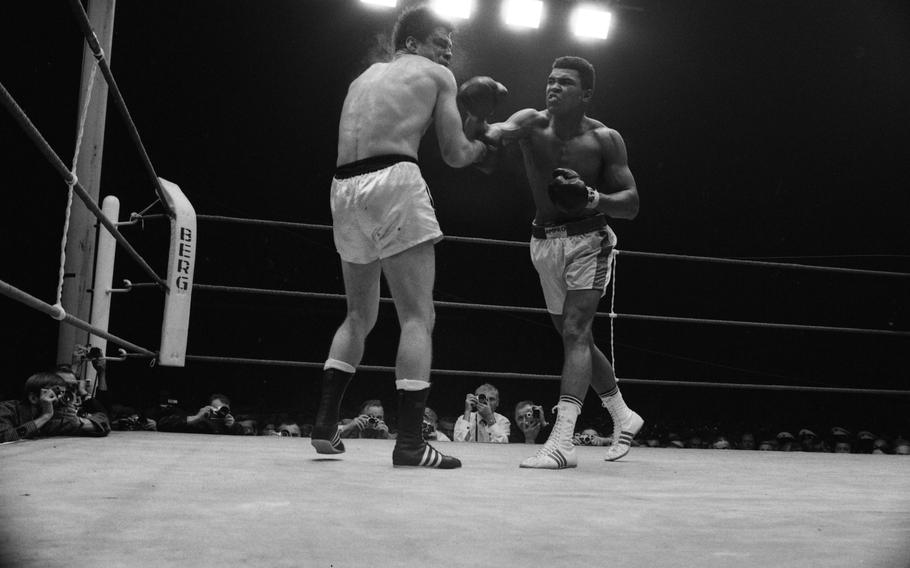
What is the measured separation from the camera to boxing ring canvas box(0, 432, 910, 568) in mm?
807

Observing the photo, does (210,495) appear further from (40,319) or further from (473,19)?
(473,19)

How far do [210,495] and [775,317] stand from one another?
209 inches

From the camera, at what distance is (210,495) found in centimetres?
117

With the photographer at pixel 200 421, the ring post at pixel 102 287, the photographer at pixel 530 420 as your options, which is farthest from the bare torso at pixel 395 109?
the photographer at pixel 530 420

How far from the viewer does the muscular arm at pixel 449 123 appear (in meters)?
1.89

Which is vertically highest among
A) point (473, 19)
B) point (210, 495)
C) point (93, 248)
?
point (473, 19)

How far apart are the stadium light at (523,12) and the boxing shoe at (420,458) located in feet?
13.2

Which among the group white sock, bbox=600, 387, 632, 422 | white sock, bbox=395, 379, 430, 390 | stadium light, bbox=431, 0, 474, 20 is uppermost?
stadium light, bbox=431, 0, 474, 20

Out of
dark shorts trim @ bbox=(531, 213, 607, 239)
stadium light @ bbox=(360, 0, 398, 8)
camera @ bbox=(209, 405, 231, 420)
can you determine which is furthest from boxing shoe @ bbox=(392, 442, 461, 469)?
stadium light @ bbox=(360, 0, 398, 8)

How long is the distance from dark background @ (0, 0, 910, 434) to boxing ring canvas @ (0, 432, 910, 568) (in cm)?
367

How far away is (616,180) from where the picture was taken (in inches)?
88.5

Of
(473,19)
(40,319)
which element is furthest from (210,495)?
(473,19)

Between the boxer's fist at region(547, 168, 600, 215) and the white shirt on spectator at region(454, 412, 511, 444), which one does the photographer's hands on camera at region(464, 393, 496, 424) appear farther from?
the boxer's fist at region(547, 168, 600, 215)

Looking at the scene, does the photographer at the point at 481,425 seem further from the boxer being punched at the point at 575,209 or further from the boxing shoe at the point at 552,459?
the boxing shoe at the point at 552,459
